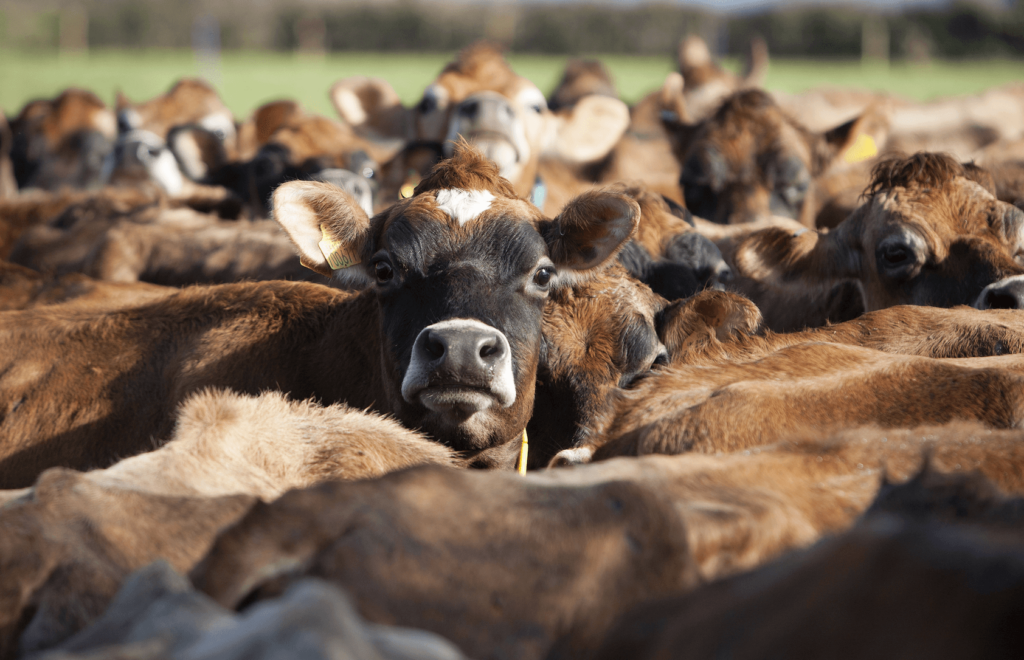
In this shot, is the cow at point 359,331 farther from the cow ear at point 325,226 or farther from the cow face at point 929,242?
the cow face at point 929,242

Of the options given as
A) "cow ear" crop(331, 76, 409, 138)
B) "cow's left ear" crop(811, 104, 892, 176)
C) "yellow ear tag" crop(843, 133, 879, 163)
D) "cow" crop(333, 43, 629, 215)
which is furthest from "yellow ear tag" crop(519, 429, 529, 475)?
"cow ear" crop(331, 76, 409, 138)

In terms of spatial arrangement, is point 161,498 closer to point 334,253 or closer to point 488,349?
point 488,349

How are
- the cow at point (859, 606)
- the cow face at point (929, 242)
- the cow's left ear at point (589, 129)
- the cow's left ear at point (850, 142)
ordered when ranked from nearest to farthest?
1. the cow at point (859, 606)
2. the cow face at point (929, 242)
3. the cow's left ear at point (850, 142)
4. the cow's left ear at point (589, 129)

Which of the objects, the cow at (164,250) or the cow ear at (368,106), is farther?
the cow ear at (368,106)

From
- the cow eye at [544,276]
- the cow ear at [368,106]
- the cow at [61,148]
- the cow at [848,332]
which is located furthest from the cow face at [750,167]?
the cow at [61,148]

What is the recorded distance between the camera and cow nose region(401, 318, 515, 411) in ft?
9.89

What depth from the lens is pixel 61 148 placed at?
Answer: 41.9 ft

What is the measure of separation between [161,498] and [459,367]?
1.18 meters

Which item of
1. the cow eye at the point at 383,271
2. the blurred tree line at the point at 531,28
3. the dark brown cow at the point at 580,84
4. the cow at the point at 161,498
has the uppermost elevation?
the blurred tree line at the point at 531,28

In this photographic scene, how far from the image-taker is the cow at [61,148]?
12539 mm

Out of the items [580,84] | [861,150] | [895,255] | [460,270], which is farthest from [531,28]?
[460,270]

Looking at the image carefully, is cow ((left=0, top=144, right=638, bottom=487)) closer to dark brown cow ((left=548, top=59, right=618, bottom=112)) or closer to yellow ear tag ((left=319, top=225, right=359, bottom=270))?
yellow ear tag ((left=319, top=225, right=359, bottom=270))

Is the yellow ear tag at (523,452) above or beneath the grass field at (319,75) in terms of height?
beneath

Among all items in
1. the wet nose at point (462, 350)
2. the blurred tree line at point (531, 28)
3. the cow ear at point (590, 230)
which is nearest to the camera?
the wet nose at point (462, 350)
